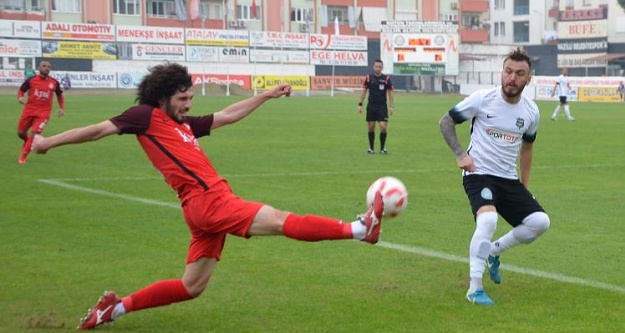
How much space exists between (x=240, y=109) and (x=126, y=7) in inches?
3391

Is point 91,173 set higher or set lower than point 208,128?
lower

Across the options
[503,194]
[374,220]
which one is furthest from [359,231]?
[503,194]

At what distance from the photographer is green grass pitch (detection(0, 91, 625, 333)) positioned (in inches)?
295

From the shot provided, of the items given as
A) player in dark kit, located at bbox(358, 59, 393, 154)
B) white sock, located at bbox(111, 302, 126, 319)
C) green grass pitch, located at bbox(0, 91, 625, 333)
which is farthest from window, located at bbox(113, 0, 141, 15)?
white sock, located at bbox(111, 302, 126, 319)

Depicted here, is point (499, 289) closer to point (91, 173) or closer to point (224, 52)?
point (91, 173)

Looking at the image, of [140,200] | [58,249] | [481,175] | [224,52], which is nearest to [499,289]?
[481,175]

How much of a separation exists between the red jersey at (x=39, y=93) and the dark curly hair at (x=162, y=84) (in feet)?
53.1

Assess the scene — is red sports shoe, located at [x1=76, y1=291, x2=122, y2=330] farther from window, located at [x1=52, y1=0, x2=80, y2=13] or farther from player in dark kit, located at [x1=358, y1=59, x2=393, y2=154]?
window, located at [x1=52, y1=0, x2=80, y2=13]

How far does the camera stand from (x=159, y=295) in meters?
7.11

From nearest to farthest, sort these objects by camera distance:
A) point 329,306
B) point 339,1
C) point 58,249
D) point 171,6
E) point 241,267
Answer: point 329,306
point 241,267
point 58,249
point 171,6
point 339,1

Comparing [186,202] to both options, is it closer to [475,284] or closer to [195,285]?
[195,285]

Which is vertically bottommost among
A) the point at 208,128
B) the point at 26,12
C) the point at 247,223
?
the point at 247,223

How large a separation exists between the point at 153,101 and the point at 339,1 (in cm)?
9668

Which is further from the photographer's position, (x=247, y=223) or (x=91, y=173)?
(x=91, y=173)
